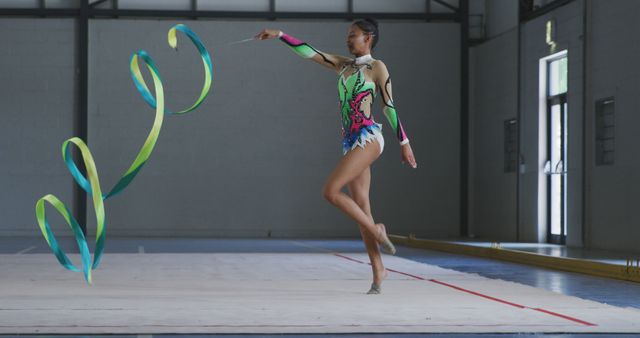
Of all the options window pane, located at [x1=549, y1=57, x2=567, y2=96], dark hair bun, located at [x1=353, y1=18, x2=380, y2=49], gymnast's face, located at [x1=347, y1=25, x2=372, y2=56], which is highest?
window pane, located at [x1=549, y1=57, x2=567, y2=96]

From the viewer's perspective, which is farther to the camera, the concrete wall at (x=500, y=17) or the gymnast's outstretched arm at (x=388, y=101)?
the concrete wall at (x=500, y=17)

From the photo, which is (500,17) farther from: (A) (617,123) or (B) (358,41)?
(B) (358,41)

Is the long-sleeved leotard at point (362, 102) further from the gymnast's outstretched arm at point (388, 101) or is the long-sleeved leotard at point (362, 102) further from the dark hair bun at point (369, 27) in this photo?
the dark hair bun at point (369, 27)

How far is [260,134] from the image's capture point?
22016 millimetres

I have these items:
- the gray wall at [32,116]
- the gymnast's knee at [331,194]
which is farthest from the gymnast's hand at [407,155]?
the gray wall at [32,116]

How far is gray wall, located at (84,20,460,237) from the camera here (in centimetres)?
2170

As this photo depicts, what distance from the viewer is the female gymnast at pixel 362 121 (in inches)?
263

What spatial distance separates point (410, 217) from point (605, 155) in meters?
7.18

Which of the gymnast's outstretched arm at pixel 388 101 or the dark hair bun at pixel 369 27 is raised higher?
the dark hair bun at pixel 369 27

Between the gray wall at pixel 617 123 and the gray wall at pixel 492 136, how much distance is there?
11.9 feet

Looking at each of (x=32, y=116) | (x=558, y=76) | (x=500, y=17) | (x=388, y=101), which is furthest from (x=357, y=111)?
(x=32, y=116)

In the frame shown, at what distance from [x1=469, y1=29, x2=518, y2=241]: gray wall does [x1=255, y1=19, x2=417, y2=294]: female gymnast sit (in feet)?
42.4

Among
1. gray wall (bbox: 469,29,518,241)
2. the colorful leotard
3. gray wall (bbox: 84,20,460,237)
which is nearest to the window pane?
gray wall (bbox: 469,29,518,241)

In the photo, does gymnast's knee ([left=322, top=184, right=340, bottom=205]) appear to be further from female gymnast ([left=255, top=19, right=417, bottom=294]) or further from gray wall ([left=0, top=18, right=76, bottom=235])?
gray wall ([left=0, top=18, right=76, bottom=235])
